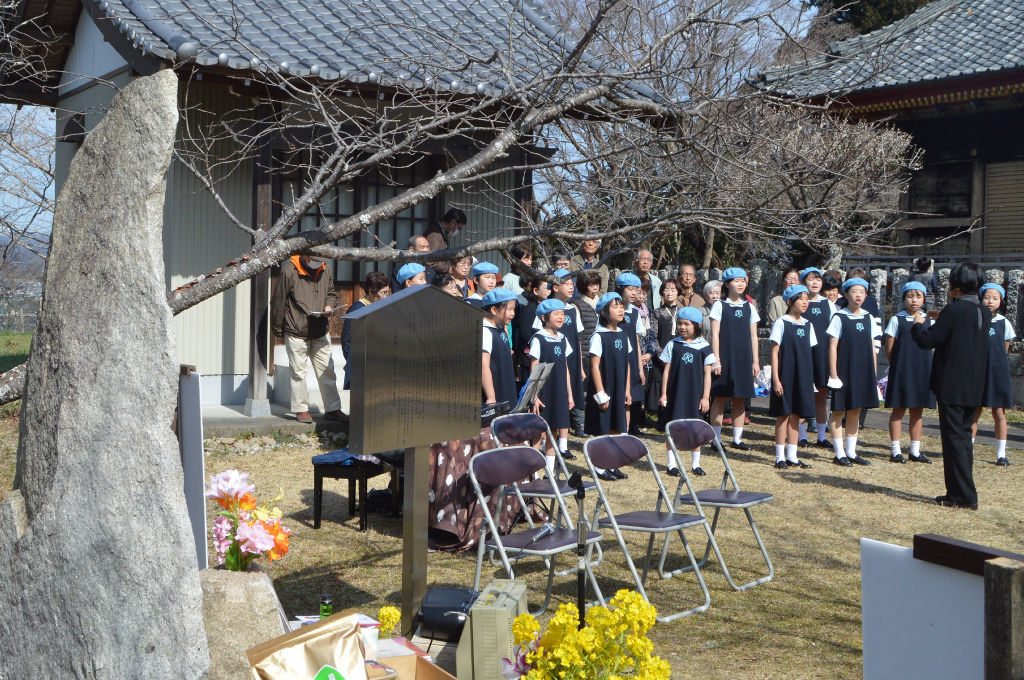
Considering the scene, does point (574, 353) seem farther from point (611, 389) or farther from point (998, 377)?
point (998, 377)

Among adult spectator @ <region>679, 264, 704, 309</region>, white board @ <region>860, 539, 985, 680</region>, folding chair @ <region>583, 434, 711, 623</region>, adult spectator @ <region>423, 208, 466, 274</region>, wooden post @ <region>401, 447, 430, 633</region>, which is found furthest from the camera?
adult spectator @ <region>679, 264, 704, 309</region>

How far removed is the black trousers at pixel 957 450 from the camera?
8.16 m

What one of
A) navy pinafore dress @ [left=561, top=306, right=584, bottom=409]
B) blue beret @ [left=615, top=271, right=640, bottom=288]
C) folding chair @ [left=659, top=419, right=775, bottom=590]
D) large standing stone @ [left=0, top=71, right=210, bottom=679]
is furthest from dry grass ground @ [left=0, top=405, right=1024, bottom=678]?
large standing stone @ [left=0, top=71, right=210, bottom=679]

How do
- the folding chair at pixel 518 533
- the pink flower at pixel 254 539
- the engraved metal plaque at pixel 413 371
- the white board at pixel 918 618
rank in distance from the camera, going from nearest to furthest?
the white board at pixel 918 618, the pink flower at pixel 254 539, the engraved metal plaque at pixel 413 371, the folding chair at pixel 518 533

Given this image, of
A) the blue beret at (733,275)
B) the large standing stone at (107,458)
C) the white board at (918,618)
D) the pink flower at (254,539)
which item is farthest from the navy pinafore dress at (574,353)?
the large standing stone at (107,458)

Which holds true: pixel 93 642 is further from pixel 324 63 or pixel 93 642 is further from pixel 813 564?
pixel 324 63

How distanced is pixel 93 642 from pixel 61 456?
587 millimetres

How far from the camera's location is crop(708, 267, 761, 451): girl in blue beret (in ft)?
34.8

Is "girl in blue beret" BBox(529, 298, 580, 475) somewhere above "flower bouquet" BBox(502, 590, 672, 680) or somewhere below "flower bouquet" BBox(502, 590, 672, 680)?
above

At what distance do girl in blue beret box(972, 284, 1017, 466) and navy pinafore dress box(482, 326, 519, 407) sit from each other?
15.7 ft

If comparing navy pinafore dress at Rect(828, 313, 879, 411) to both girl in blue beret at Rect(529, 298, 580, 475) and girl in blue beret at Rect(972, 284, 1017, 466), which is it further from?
girl in blue beret at Rect(529, 298, 580, 475)

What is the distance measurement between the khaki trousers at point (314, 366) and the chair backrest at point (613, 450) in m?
4.94

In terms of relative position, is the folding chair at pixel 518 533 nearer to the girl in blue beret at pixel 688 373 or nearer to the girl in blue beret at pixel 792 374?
the girl in blue beret at pixel 688 373

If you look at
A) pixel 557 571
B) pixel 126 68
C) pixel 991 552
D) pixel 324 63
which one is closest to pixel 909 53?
pixel 324 63
